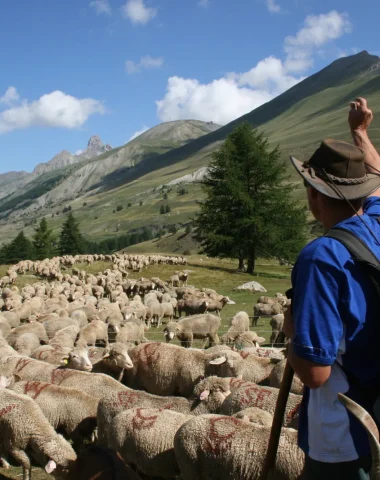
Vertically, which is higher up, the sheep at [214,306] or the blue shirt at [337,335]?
the blue shirt at [337,335]

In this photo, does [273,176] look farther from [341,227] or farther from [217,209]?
[341,227]

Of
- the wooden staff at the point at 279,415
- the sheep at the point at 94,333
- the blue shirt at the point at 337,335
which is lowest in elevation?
the sheep at the point at 94,333

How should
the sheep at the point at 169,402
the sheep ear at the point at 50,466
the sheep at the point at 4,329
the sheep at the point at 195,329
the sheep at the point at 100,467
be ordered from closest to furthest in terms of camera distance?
1. the sheep at the point at 100,467
2. the sheep ear at the point at 50,466
3. the sheep at the point at 169,402
4. the sheep at the point at 195,329
5. the sheep at the point at 4,329

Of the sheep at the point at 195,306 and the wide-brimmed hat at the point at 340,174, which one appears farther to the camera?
→ the sheep at the point at 195,306

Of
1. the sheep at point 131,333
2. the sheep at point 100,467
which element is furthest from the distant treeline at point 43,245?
the sheep at point 100,467

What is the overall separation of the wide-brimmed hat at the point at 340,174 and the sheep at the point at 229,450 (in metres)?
3.41

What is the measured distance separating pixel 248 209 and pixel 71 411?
33.2 metres

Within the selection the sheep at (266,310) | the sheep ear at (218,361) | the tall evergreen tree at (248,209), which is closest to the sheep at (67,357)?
the sheep ear at (218,361)

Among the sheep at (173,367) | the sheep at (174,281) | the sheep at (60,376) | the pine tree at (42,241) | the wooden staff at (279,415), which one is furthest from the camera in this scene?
the pine tree at (42,241)

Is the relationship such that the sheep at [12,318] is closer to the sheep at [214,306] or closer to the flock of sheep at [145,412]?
the flock of sheep at [145,412]

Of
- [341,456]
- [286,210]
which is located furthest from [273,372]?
[286,210]

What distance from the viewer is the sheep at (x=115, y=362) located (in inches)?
396

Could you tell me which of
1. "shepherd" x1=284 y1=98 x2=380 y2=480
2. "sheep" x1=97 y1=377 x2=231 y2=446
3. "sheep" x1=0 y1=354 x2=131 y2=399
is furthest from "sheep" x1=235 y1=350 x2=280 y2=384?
"shepherd" x1=284 y1=98 x2=380 y2=480

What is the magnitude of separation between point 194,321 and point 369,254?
13.7 m
